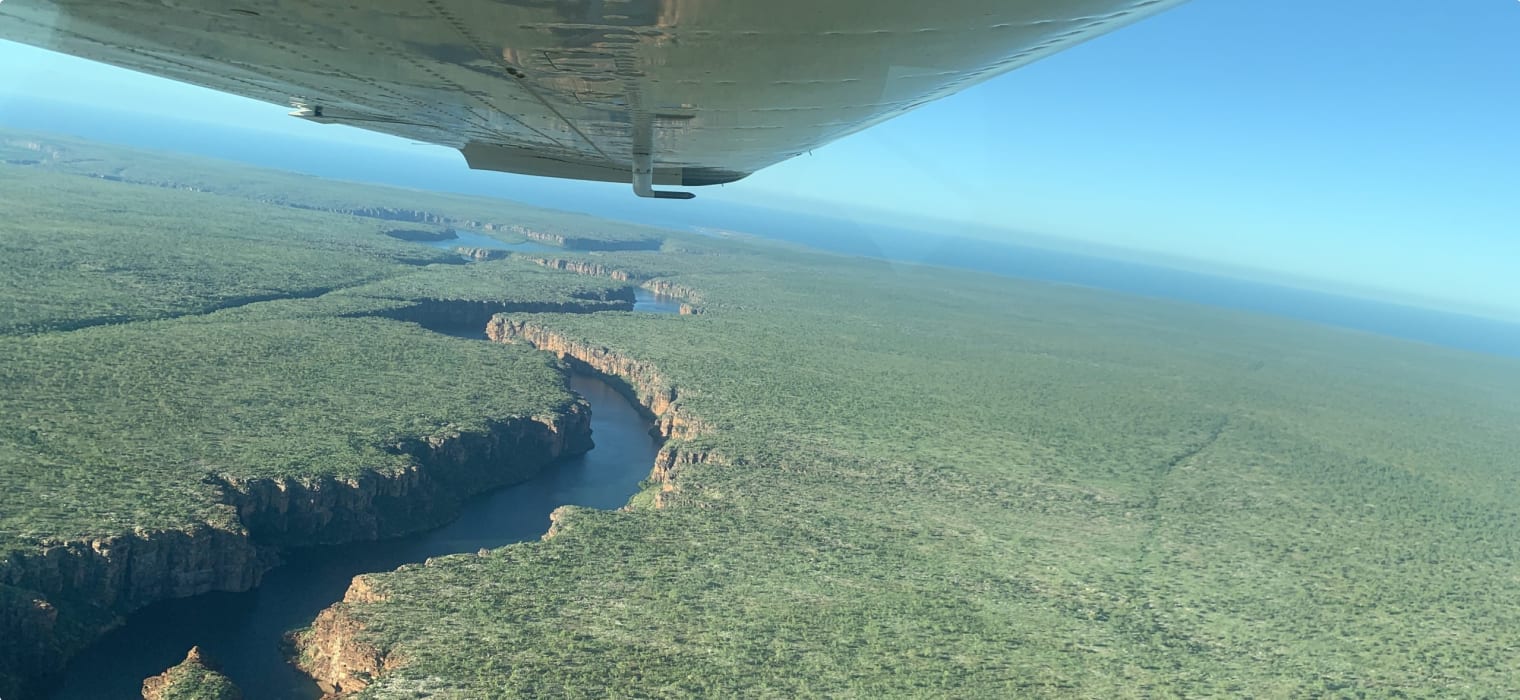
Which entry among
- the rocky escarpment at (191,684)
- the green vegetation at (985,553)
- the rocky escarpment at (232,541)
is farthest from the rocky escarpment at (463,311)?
the rocky escarpment at (191,684)

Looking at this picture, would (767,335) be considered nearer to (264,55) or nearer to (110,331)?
(110,331)

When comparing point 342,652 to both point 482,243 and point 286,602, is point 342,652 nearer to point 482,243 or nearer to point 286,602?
point 286,602

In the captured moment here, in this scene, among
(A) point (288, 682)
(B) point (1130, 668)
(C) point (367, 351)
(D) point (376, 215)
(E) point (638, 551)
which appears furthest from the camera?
(D) point (376, 215)

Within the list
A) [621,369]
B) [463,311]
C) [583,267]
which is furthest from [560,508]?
[583,267]

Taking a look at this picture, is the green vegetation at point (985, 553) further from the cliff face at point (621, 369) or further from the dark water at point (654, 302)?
the dark water at point (654, 302)

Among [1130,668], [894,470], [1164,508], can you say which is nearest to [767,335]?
[894,470]

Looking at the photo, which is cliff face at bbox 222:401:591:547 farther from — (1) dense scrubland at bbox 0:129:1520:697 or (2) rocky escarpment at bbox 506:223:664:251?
(2) rocky escarpment at bbox 506:223:664:251
